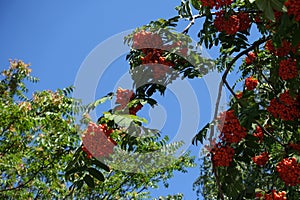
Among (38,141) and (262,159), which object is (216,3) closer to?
(262,159)

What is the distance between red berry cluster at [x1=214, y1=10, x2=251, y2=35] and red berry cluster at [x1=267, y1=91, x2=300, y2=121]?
60 cm

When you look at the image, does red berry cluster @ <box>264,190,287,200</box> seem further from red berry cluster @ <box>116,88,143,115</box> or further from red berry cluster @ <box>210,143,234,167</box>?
red berry cluster @ <box>116,88,143,115</box>

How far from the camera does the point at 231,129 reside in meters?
2.91

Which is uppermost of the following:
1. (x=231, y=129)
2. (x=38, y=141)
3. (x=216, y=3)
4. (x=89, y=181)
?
(x=38, y=141)

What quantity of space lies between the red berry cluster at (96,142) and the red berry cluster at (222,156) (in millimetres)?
703

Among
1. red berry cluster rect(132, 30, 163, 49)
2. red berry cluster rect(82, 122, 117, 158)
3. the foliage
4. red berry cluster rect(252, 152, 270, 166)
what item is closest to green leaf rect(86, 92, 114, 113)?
red berry cluster rect(82, 122, 117, 158)

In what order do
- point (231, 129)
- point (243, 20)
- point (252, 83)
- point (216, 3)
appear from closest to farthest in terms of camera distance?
point (231, 129)
point (216, 3)
point (243, 20)
point (252, 83)

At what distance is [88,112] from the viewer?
3082mm

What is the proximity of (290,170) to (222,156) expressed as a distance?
1.51 feet

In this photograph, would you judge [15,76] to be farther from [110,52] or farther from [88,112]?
[88,112]

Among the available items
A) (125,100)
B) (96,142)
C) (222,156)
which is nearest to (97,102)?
(125,100)

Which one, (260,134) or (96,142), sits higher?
(260,134)

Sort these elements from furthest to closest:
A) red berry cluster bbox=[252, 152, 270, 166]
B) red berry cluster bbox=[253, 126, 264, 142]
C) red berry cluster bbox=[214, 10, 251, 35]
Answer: red berry cluster bbox=[252, 152, 270, 166] < red berry cluster bbox=[253, 126, 264, 142] < red berry cluster bbox=[214, 10, 251, 35]

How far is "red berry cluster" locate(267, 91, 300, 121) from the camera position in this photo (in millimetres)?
3059
